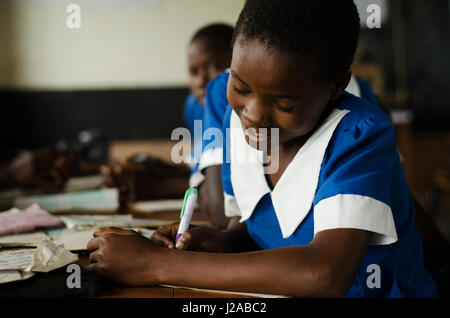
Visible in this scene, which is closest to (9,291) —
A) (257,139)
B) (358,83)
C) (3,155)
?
(257,139)

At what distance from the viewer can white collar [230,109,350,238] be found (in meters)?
0.79

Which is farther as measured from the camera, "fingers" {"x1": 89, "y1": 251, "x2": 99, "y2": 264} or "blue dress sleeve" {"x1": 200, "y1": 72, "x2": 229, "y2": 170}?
"blue dress sleeve" {"x1": 200, "y1": 72, "x2": 229, "y2": 170}

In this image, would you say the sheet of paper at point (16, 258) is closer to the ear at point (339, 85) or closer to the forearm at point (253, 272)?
the forearm at point (253, 272)

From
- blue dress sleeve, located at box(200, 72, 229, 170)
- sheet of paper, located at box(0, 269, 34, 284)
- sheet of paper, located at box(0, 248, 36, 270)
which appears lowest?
sheet of paper, located at box(0, 248, 36, 270)

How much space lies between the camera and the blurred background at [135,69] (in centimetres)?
496

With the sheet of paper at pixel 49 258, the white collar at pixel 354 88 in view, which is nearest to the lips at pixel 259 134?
the sheet of paper at pixel 49 258

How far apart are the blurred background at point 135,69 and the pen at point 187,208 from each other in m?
4.28

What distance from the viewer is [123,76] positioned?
5090mm

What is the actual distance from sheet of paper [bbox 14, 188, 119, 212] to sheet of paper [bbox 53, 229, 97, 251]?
0.37m

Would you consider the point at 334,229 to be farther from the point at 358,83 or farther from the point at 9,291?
the point at 358,83

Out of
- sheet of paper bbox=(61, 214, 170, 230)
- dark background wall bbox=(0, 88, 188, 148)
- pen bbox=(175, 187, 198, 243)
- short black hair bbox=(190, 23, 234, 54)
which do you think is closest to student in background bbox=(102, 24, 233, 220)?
short black hair bbox=(190, 23, 234, 54)

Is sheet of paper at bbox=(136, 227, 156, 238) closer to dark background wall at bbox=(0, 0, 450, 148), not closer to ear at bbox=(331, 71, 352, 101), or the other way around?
ear at bbox=(331, 71, 352, 101)

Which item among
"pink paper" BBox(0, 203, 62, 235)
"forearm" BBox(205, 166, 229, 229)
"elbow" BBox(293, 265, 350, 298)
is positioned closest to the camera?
"elbow" BBox(293, 265, 350, 298)
